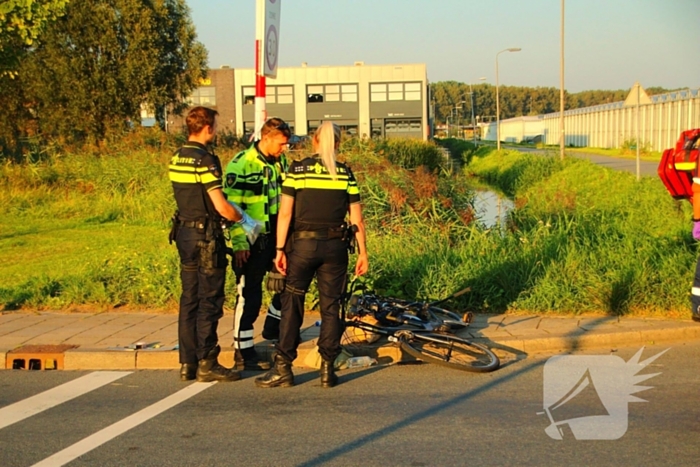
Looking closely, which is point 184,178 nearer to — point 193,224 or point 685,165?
point 193,224

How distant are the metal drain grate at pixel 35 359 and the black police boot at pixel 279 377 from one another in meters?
2.06

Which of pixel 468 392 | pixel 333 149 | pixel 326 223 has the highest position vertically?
pixel 333 149

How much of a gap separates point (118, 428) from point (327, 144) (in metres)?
2.50

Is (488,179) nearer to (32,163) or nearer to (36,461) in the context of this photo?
(32,163)

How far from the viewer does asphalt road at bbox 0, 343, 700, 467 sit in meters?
4.52

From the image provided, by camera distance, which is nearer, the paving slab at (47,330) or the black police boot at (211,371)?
the black police boot at (211,371)

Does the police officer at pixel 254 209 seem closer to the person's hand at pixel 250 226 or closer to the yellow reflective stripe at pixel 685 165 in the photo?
the person's hand at pixel 250 226

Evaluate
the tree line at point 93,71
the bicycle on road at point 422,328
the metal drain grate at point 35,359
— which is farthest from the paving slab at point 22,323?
the tree line at point 93,71

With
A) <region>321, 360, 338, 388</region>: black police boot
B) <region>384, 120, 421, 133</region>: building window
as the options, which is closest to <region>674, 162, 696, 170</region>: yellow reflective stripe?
<region>321, 360, 338, 388</region>: black police boot

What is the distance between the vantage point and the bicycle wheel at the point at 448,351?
649 centimetres

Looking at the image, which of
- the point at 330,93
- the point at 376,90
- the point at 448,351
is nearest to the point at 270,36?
the point at 448,351

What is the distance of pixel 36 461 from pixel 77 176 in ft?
52.9

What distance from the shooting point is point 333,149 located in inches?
232

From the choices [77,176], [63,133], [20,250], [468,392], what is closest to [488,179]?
[63,133]
